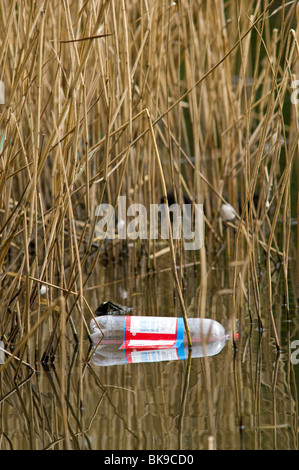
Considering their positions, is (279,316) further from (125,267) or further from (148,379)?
(125,267)

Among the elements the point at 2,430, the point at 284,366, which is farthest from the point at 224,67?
the point at 2,430

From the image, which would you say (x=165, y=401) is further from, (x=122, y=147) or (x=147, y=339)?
(x=122, y=147)

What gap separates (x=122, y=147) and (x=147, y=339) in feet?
2.62

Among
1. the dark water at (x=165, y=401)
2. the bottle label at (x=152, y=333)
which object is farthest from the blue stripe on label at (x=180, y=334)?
the dark water at (x=165, y=401)

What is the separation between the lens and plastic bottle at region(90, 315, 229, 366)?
1.64 metres

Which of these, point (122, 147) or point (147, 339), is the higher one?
point (122, 147)

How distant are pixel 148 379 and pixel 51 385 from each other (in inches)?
8.3

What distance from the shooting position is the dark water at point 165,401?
3.94ft

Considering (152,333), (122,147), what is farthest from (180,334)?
(122,147)

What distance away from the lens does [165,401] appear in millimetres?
1367

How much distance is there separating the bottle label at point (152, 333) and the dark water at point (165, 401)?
129 millimetres

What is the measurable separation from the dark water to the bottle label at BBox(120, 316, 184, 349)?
129 mm

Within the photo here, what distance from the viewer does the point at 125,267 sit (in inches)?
99.8

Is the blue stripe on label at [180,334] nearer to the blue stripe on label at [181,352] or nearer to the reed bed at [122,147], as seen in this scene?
the blue stripe on label at [181,352]
